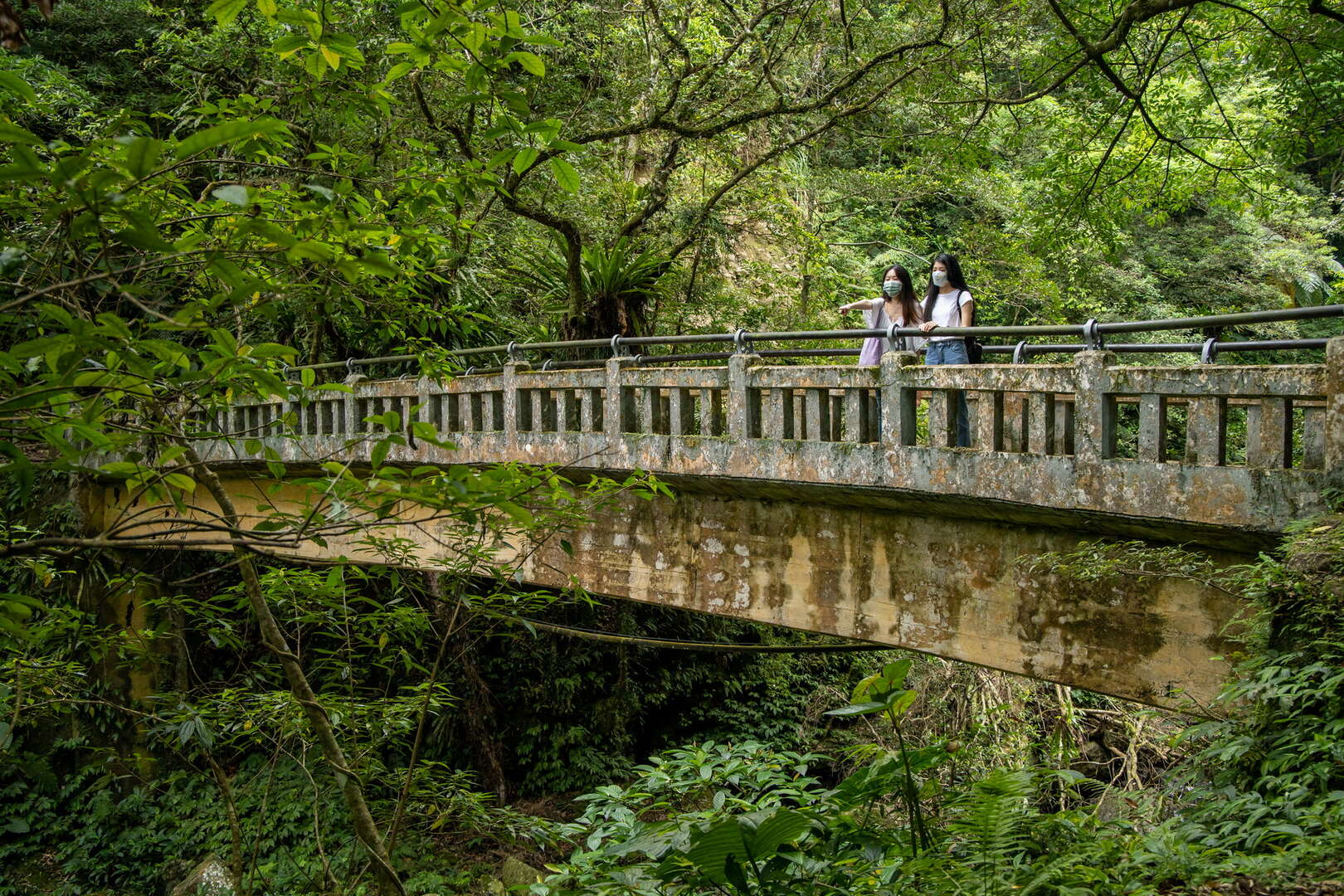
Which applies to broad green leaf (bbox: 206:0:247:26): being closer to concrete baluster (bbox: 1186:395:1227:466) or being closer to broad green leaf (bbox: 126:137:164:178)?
broad green leaf (bbox: 126:137:164:178)

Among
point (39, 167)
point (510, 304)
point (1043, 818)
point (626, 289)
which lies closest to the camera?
point (39, 167)

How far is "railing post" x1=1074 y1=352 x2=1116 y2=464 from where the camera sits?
4766mm

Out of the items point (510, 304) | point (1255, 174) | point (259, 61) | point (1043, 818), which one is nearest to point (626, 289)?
point (510, 304)

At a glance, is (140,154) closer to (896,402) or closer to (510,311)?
(896,402)

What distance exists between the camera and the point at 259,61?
10.7 metres

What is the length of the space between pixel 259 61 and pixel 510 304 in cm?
466

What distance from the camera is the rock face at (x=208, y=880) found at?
8.78m

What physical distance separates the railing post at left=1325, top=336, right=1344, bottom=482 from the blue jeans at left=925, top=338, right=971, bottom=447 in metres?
1.87

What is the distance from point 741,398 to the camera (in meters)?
6.29

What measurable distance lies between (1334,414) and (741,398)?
3325mm

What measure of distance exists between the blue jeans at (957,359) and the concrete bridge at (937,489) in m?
0.32

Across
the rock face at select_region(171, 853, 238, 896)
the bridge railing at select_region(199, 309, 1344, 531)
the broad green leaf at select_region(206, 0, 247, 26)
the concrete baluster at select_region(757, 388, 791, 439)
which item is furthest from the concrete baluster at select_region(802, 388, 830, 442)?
the rock face at select_region(171, 853, 238, 896)

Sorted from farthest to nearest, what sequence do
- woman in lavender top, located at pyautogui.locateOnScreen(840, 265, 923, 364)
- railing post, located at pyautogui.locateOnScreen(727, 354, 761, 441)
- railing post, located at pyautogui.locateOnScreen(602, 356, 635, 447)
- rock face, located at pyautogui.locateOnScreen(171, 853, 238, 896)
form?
rock face, located at pyautogui.locateOnScreen(171, 853, 238, 896)
railing post, located at pyautogui.locateOnScreen(602, 356, 635, 447)
woman in lavender top, located at pyautogui.locateOnScreen(840, 265, 923, 364)
railing post, located at pyautogui.locateOnScreen(727, 354, 761, 441)

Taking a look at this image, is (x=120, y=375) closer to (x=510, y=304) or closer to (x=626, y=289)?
(x=626, y=289)
